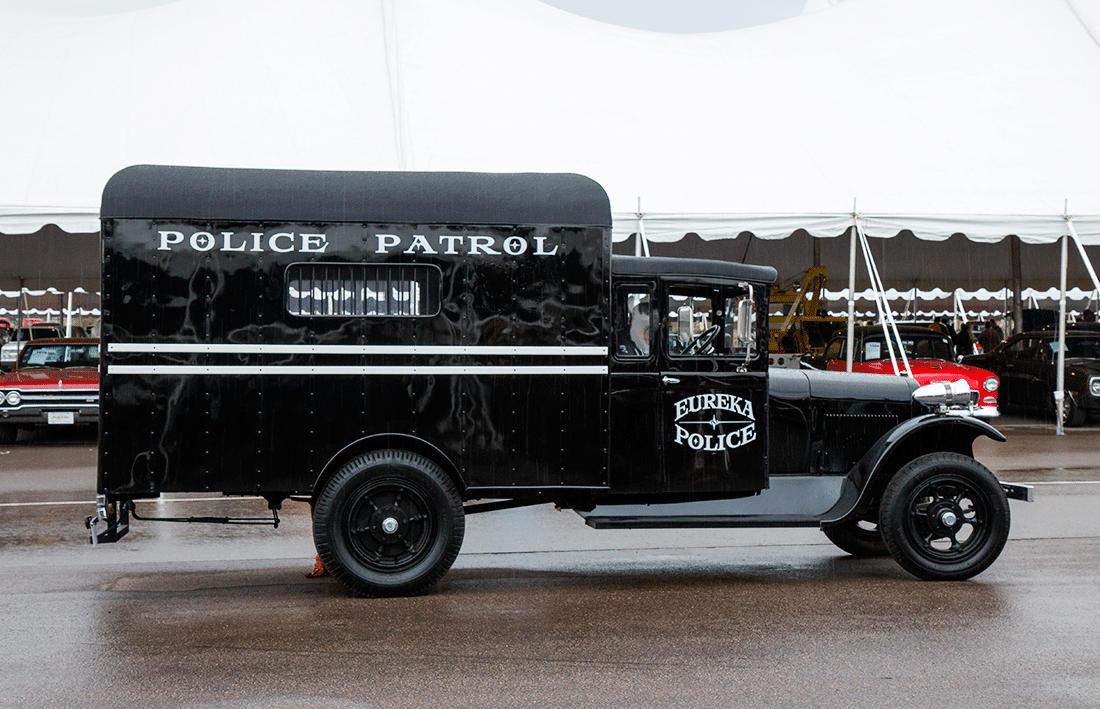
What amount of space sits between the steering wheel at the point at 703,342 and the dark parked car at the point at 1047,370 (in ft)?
43.4

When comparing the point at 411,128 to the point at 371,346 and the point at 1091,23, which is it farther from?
the point at 1091,23

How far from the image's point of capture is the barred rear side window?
21.9 ft

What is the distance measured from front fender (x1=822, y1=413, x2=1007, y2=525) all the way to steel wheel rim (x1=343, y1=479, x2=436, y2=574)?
2.56m

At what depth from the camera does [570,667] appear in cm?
518

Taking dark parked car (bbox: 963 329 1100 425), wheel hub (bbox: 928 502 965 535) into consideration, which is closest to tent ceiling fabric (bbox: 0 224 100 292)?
wheel hub (bbox: 928 502 965 535)

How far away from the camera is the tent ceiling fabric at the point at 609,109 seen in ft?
50.3

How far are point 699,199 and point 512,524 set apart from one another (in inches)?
283

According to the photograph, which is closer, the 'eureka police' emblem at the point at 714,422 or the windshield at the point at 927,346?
the 'eureka police' emblem at the point at 714,422

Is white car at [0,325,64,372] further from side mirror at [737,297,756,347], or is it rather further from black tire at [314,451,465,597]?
side mirror at [737,297,756,347]

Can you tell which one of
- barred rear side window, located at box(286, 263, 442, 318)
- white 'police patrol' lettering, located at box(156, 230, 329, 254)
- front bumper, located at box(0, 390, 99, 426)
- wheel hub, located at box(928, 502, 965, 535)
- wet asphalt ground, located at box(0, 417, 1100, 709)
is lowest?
wet asphalt ground, located at box(0, 417, 1100, 709)

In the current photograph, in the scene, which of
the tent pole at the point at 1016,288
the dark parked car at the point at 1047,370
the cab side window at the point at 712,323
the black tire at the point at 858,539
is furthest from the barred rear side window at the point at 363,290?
the tent pole at the point at 1016,288

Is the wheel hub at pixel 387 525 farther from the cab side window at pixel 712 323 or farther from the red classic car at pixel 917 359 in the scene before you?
the red classic car at pixel 917 359

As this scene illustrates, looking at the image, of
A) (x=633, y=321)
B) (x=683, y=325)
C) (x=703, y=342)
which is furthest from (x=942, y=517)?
(x=633, y=321)

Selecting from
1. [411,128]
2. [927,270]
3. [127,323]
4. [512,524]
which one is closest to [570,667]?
[127,323]
